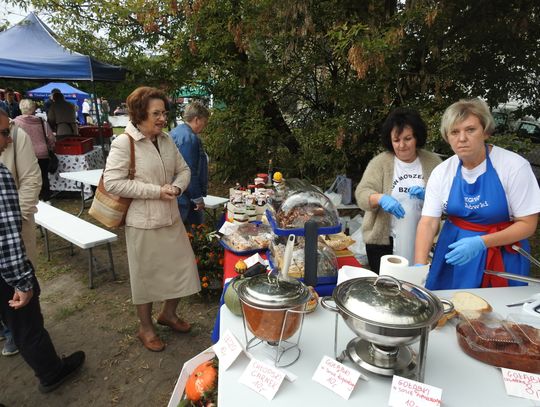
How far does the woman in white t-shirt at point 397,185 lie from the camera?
244 cm

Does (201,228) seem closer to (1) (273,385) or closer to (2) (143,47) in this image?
(1) (273,385)

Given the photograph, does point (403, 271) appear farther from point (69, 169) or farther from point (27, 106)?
point (69, 169)

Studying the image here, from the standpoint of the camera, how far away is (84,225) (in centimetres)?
419

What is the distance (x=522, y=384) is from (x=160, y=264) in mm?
2189

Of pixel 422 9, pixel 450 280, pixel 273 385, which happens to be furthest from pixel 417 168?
pixel 422 9

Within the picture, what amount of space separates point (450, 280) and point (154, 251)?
1.92 meters

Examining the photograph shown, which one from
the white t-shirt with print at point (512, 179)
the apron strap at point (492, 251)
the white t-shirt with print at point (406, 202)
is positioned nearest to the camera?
the white t-shirt with print at point (512, 179)

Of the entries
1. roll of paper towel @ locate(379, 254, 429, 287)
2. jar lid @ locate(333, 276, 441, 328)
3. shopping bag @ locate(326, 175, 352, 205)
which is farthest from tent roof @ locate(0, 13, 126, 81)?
jar lid @ locate(333, 276, 441, 328)

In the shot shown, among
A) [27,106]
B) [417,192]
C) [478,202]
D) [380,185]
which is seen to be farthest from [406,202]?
[27,106]

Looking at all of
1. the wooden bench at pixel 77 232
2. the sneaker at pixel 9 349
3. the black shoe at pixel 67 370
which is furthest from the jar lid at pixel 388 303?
the wooden bench at pixel 77 232

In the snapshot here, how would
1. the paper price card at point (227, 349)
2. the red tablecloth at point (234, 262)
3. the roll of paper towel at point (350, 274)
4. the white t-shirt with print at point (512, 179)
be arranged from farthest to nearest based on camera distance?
1. the red tablecloth at point (234, 262)
2. the white t-shirt with print at point (512, 179)
3. the roll of paper towel at point (350, 274)
4. the paper price card at point (227, 349)

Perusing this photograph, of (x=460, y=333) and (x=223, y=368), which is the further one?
(x=460, y=333)

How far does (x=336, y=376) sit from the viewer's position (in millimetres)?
1163

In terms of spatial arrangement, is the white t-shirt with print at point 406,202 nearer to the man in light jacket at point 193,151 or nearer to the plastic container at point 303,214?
the plastic container at point 303,214
